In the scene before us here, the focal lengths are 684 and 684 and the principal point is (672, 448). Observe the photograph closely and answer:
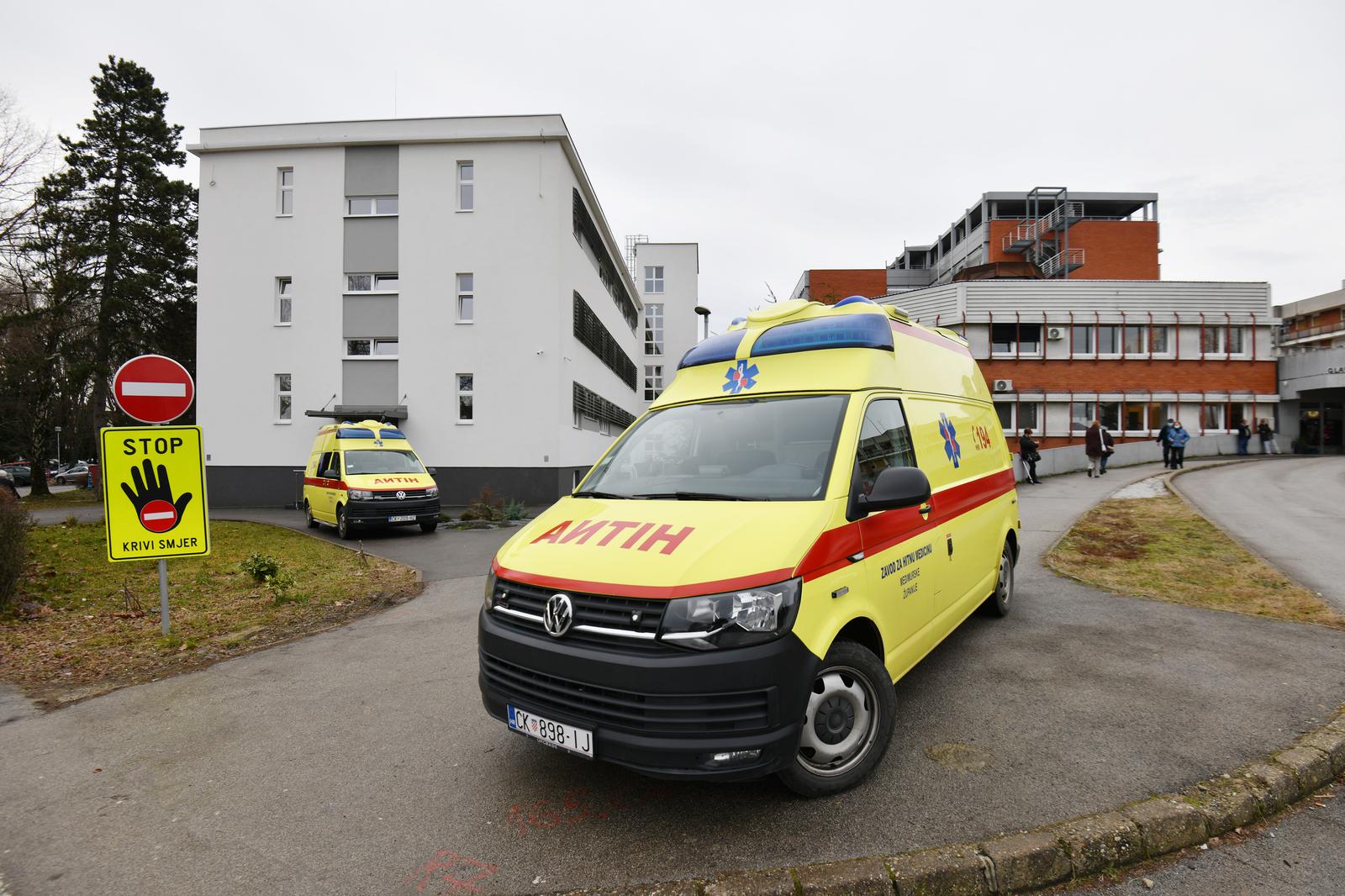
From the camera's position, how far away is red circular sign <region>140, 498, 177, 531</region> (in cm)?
593

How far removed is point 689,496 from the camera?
11.5ft

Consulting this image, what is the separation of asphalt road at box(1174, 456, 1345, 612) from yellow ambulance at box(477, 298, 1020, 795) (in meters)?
5.43

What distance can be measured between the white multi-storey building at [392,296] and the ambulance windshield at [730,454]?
1817 centimetres

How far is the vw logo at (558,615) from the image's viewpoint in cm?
287

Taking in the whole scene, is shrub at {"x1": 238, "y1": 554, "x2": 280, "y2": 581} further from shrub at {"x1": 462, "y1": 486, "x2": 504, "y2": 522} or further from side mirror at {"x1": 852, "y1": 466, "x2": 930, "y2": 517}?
shrub at {"x1": 462, "y1": 486, "x2": 504, "y2": 522}

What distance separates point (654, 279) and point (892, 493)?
58.0 meters

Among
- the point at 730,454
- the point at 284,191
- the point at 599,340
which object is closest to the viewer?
the point at 730,454

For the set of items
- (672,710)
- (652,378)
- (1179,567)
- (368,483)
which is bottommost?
(1179,567)

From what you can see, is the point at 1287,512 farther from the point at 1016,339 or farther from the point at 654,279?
the point at 654,279

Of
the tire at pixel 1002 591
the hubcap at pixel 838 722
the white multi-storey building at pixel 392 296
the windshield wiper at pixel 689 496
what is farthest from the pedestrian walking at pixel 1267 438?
the windshield wiper at pixel 689 496

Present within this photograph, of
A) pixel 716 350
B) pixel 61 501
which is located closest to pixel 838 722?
pixel 716 350

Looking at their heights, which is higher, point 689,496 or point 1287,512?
point 689,496

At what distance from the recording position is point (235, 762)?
3.71 metres

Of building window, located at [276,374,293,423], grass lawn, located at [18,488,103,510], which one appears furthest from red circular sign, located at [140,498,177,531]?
grass lawn, located at [18,488,103,510]
